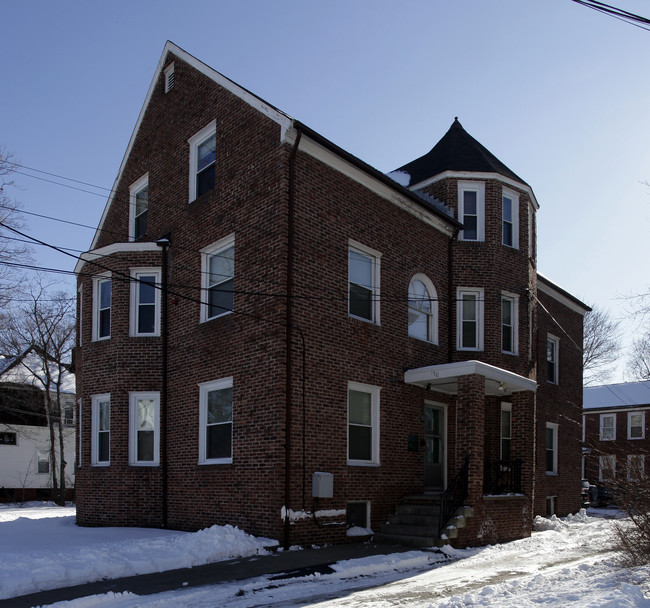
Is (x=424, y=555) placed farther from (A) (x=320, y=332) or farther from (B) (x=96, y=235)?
(B) (x=96, y=235)

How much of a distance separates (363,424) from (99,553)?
5920 millimetres

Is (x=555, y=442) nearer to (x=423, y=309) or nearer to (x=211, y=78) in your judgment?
(x=423, y=309)

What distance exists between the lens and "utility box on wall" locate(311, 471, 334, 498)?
39.4 ft

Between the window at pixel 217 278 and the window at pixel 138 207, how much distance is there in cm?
365

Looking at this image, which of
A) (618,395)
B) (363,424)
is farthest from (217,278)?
(618,395)

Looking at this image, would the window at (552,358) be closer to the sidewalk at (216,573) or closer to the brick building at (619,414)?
the sidewalk at (216,573)

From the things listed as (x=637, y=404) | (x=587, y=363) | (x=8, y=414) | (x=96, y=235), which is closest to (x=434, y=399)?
(x=96, y=235)

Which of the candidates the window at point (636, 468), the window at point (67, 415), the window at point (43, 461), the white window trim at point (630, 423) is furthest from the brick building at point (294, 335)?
the white window trim at point (630, 423)

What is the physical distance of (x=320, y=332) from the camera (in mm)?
12961

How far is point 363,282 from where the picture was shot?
1457cm

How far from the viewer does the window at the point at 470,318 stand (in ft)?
56.7

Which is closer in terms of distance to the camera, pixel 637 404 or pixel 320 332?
pixel 320 332

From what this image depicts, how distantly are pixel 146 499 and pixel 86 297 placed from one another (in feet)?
17.5

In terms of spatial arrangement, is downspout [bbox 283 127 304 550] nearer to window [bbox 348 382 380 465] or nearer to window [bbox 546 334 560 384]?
window [bbox 348 382 380 465]
